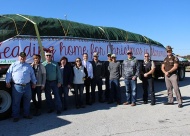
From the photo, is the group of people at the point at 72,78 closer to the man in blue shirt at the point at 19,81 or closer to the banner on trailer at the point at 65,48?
the man in blue shirt at the point at 19,81

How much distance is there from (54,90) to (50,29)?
231 centimetres

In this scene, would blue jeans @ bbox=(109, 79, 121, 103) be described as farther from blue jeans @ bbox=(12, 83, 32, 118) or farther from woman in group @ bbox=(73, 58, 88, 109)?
blue jeans @ bbox=(12, 83, 32, 118)

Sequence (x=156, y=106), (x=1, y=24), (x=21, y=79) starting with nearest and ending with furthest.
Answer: (x=21, y=79), (x=1, y=24), (x=156, y=106)

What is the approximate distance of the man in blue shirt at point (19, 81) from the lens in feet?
21.9

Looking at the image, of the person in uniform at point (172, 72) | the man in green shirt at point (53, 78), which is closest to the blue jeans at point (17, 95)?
the man in green shirt at point (53, 78)

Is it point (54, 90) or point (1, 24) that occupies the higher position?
point (1, 24)

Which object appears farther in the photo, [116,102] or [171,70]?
[116,102]

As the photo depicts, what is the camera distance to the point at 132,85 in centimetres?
859

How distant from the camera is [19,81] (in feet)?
21.9

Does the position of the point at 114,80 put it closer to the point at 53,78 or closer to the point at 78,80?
the point at 78,80

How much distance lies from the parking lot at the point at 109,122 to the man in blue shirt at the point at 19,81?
0.46 metres

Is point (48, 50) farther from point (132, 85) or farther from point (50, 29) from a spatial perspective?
point (132, 85)

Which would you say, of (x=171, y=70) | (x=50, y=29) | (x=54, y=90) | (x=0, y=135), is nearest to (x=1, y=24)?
(x=50, y=29)

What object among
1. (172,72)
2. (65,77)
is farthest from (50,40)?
(172,72)
